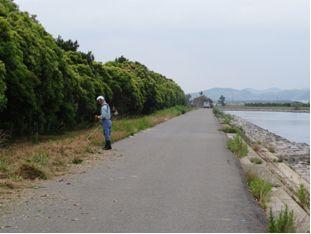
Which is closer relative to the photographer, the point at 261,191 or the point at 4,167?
the point at 261,191

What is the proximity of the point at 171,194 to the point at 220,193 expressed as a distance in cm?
95

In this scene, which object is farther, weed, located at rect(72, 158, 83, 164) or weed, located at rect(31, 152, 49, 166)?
weed, located at rect(72, 158, 83, 164)

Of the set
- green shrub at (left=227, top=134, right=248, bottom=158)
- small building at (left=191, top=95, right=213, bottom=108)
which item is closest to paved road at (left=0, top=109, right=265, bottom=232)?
green shrub at (left=227, top=134, right=248, bottom=158)

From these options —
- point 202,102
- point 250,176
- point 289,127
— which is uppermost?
point 250,176

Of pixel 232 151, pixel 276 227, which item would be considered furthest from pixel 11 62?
pixel 276 227

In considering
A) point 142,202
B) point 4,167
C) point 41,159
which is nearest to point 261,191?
point 142,202

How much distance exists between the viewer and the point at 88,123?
93.3 feet

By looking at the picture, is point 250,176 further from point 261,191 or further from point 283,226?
point 283,226

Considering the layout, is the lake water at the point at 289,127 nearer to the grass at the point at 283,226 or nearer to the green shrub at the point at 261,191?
the green shrub at the point at 261,191

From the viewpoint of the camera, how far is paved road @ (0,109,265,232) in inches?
289

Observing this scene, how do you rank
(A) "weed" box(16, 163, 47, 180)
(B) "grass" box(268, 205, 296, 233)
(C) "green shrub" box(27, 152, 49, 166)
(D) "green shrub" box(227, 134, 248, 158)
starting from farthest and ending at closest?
(D) "green shrub" box(227, 134, 248, 158) → (C) "green shrub" box(27, 152, 49, 166) → (A) "weed" box(16, 163, 47, 180) → (B) "grass" box(268, 205, 296, 233)

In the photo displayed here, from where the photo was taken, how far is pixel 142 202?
29.6ft

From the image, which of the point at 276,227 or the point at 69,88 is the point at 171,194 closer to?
the point at 276,227

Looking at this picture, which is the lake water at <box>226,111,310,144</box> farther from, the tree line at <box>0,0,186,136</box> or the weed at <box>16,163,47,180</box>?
the weed at <box>16,163,47,180</box>
